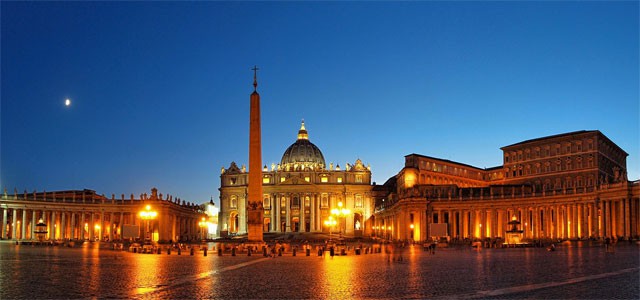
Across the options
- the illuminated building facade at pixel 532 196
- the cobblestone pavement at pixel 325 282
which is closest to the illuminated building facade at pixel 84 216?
the illuminated building facade at pixel 532 196

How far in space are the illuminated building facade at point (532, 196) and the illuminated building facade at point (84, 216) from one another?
114 feet

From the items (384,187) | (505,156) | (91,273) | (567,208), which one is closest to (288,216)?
(384,187)

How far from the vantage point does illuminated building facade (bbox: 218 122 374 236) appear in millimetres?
150250

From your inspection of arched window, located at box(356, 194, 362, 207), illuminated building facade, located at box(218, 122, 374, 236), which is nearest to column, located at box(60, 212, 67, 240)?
illuminated building facade, located at box(218, 122, 374, 236)

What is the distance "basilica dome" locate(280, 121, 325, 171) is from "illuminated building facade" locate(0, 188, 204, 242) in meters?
54.8

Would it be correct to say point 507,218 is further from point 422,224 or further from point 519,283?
point 519,283

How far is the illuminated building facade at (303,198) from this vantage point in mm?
150250

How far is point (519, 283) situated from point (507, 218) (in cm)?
6803

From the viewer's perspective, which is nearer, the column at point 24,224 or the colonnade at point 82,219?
the column at point 24,224

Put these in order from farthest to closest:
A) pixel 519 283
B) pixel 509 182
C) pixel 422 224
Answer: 1. pixel 509 182
2. pixel 422 224
3. pixel 519 283

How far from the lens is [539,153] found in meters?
110

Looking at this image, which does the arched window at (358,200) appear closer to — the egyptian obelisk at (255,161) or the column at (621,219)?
the column at (621,219)

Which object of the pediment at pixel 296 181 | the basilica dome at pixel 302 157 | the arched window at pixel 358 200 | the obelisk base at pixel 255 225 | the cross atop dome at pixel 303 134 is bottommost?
the obelisk base at pixel 255 225

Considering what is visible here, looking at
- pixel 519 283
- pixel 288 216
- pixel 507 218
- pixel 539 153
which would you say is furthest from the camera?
pixel 288 216
